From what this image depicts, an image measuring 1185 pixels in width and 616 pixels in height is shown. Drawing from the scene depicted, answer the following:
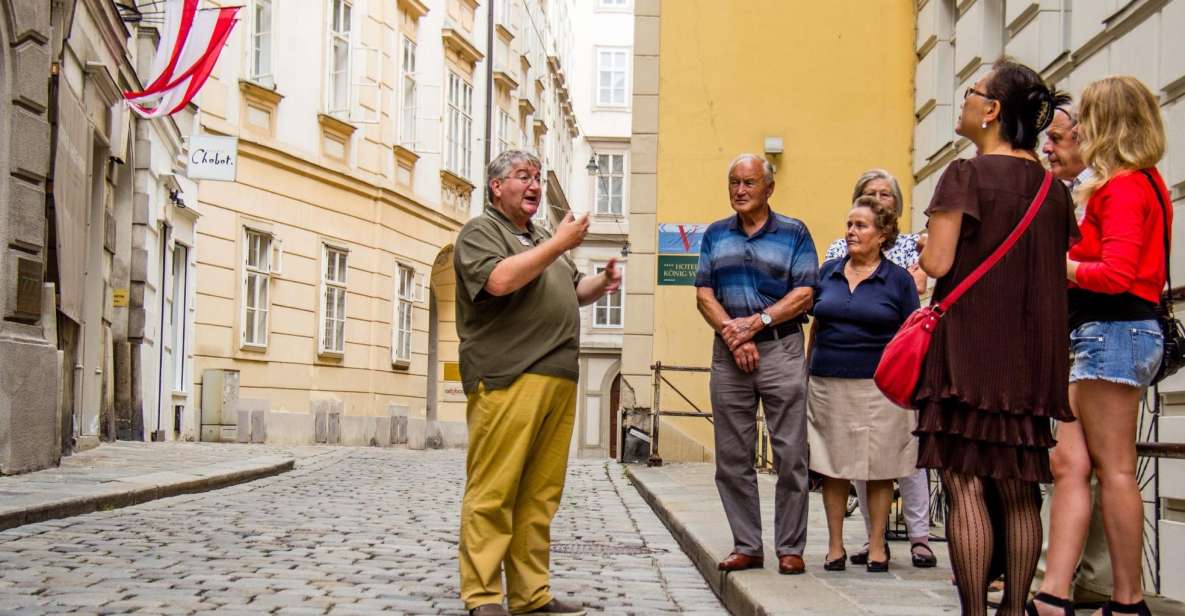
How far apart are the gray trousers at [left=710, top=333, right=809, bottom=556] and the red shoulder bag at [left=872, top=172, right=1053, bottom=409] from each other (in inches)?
84.3

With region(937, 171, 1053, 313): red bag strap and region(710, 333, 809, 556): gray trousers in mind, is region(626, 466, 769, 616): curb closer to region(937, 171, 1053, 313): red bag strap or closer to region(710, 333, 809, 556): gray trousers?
region(710, 333, 809, 556): gray trousers

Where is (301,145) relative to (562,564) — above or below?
above

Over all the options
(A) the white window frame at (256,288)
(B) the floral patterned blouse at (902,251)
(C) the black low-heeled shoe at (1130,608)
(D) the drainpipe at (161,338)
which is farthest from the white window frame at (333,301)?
(C) the black low-heeled shoe at (1130,608)

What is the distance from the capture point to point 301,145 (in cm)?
2408

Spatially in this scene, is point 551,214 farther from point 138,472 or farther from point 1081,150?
point 1081,150

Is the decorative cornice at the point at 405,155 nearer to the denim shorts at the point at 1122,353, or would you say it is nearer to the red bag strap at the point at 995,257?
the denim shorts at the point at 1122,353

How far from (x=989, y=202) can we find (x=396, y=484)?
10297 mm

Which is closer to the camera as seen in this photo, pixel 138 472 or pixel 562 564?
pixel 562 564

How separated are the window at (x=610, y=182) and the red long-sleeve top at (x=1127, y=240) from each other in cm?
4559

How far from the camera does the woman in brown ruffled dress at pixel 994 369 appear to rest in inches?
172

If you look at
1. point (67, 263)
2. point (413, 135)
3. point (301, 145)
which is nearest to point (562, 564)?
point (67, 263)

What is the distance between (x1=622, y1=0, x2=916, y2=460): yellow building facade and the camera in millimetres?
18328

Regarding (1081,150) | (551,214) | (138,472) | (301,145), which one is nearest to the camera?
(1081,150)

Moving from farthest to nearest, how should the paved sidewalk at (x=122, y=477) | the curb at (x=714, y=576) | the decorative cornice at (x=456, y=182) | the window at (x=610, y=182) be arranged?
the window at (x=610, y=182) < the decorative cornice at (x=456, y=182) < the paved sidewalk at (x=122, y=477) < the curb at (x=714, y=576)
